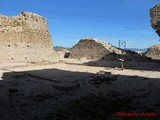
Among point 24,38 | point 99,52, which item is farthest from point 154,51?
point 24,38

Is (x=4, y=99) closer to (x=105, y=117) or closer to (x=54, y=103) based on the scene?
(x=54, y=103)

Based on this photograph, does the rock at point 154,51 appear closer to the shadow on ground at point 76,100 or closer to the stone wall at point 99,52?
the stone wall at point 99,52

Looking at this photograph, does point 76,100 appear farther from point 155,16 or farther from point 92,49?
point 92,49

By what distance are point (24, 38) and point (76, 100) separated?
17991mm

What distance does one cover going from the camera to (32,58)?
24.8 meters

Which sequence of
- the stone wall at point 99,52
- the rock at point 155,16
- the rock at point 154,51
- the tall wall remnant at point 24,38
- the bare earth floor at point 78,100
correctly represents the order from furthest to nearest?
the rock at point 154,51
the stone wall at point 99,52
the tall wall remnant at point 24,38
the rock at point 155,16
the bare earth floor at point 78,100

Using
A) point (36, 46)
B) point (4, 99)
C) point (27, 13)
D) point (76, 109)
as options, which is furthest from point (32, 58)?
point (76, 109)

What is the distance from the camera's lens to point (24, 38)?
24.0 metres

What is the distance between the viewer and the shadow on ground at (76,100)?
6.17 m

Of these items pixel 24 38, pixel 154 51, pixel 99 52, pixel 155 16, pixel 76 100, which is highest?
pixel 155 16

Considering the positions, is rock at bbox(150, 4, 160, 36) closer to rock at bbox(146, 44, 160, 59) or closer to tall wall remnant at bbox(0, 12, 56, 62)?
tall wall remnant at bbox(0, 12, 56, 62)

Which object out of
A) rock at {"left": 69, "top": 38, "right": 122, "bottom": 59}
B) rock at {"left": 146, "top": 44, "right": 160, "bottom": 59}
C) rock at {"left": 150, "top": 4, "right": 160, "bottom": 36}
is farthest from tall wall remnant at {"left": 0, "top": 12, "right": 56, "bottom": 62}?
rock at {"left": 146, "top": 44, "right": 160, "bottom": 59}

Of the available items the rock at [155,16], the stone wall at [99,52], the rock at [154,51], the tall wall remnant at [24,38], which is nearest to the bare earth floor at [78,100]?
the rock at [155,16]

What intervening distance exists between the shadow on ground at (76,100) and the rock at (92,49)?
56.3ft
